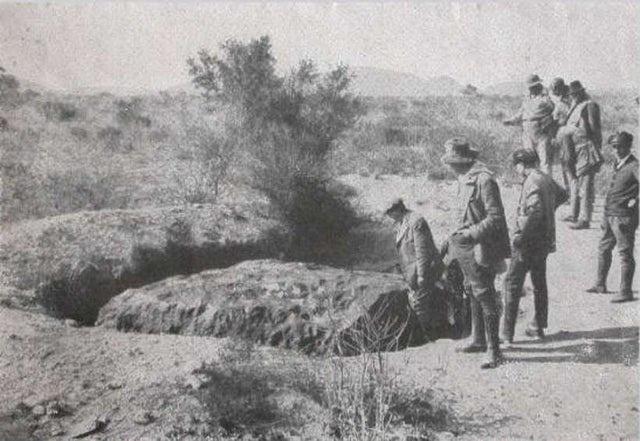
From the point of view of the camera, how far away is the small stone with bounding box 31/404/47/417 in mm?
3902

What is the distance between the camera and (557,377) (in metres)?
4.70

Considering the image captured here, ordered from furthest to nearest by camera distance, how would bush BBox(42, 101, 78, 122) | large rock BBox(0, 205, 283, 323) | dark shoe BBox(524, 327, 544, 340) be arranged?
bush BBox(42, 101, 78, 122), large rock BBox(0, 205, 283, 323), dark shoe BBox(524, 327, 544, 340)

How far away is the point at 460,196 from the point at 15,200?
19.8 ft

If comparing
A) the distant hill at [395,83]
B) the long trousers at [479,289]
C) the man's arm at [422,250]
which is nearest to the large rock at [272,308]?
the man's arm at [422,250]

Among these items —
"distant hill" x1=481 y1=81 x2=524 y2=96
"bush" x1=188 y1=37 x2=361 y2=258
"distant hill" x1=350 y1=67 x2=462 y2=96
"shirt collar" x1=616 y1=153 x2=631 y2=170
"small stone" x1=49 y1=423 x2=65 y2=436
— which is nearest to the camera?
"small stone" x1=49 y1=423 x2=65 y2=436

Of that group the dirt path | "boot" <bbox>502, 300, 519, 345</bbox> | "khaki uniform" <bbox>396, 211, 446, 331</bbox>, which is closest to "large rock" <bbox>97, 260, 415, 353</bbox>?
"khaki uniform" <bbox>396, 211, 446, 331</bbox>

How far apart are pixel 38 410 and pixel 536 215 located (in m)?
3.85

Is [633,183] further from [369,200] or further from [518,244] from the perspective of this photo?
[369,200]

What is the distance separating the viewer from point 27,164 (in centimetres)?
1006

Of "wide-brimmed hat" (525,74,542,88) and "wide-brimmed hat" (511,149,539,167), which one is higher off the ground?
"wide-brimmed hat" (525,74,542,88)

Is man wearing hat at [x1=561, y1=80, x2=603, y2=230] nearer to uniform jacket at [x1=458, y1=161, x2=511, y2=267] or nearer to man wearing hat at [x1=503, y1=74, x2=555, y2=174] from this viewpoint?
man wearing hat at [x1=503, y1=74, x2=555, y2=174]

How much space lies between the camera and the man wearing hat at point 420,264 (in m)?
5.43

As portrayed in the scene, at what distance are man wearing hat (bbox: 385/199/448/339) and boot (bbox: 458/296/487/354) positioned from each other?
433 millimetres

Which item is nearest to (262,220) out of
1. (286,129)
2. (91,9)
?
(286,129)
